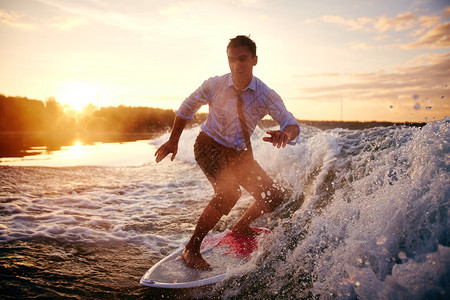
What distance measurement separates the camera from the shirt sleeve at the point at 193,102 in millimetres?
3508

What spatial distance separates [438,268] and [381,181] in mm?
1701

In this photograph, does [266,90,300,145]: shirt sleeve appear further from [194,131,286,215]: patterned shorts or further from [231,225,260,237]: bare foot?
[231,225,260,237]: bare foot

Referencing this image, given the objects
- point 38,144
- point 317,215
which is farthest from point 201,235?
point 38,144

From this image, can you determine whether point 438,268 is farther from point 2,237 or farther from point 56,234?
→ point 2,237

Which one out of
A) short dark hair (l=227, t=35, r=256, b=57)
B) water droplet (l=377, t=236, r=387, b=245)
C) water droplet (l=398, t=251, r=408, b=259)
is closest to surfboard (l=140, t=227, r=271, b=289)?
water droplet (l=377, t=236, r=387, b=245)

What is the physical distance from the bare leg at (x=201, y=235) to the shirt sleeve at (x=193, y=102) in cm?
115

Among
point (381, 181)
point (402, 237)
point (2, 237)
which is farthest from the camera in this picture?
point (2, 237)

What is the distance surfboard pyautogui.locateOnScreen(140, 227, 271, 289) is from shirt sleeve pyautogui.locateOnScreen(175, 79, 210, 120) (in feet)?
5.35

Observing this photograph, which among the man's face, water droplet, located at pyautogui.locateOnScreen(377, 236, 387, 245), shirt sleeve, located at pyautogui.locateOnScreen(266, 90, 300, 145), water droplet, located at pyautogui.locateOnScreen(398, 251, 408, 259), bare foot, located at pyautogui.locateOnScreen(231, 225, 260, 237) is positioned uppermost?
the man's face

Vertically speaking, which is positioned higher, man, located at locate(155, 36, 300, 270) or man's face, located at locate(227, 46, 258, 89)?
man's face, located at locate(227, 46, 258, 89)

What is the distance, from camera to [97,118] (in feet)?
192

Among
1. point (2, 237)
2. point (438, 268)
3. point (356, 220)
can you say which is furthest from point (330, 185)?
point (2, 237)

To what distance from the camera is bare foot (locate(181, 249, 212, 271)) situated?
3.09m

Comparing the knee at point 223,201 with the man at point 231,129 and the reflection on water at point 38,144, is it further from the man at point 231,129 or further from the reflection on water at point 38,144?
the reflection on water at point 38,144
